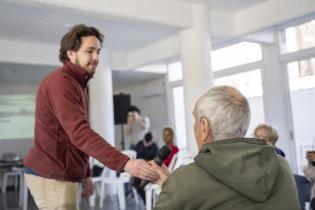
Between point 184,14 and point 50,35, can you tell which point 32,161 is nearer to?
point 184,14

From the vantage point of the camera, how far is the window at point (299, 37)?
570 centimetres

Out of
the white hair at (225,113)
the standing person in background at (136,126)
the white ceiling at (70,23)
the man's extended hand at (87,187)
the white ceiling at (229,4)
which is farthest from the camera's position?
the standing person in background at (136,126)

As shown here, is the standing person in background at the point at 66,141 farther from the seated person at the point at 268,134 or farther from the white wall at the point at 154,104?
the white wall at the point at 154,104

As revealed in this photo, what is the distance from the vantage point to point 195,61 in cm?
500

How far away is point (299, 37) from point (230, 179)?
5420 millimetres

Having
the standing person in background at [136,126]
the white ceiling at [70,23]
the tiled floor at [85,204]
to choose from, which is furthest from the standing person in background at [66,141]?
the standing person in background at [136,126]

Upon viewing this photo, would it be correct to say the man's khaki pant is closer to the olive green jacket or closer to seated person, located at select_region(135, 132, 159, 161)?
the olive green jacket

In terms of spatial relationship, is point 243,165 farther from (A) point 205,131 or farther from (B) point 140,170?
(B) point 140,170

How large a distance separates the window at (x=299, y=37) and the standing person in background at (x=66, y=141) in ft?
16.0

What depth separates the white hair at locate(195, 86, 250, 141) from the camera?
3.91ft

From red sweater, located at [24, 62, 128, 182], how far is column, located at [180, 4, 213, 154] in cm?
347

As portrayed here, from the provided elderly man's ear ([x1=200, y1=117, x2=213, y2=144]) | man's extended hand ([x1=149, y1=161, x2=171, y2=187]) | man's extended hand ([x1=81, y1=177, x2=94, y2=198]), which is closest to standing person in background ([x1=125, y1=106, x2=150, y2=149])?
man's extended hand ([x1=81, y1=177, x2=94, y2=198])

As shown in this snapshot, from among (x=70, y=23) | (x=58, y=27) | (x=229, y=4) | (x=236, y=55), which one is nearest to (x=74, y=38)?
(x=229, y=4)

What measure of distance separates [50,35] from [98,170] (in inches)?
98.9
